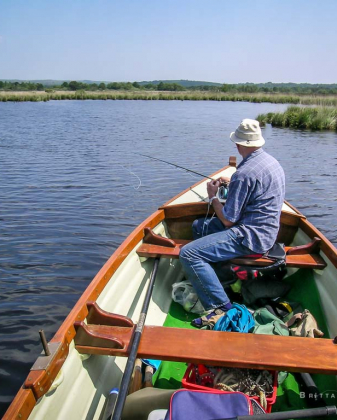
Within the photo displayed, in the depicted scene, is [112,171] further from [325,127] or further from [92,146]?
[325,127]

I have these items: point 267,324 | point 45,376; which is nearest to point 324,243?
point 267,324

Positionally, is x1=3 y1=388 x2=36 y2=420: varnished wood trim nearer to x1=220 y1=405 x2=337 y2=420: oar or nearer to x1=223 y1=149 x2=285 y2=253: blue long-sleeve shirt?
x1=220 y1=405 x2=337 y2=420: oar

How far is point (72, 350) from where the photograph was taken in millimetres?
2617

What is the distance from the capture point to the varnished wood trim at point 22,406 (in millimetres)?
1915

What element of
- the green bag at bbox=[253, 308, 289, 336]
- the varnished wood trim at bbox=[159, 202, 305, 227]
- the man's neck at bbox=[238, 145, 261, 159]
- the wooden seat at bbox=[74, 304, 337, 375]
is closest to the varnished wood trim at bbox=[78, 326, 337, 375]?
the wooden seat at bbox=[74, 304, 337, 375]

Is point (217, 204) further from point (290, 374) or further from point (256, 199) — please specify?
point (290, 374)

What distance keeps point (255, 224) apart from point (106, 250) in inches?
161

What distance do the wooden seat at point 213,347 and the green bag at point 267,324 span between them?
1.90 ft

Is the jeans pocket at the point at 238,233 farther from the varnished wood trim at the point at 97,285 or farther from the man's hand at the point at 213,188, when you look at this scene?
the varnished wood trim at the point at 97,285

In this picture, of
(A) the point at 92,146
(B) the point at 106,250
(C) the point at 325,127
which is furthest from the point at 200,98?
(B) the point at 106,250

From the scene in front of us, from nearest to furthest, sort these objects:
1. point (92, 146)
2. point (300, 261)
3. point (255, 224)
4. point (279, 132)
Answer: point (255, 224), point (300, 261), point (92, 146), point (279, 132)

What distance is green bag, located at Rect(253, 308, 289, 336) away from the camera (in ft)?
11.2

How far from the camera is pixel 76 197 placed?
10234mm

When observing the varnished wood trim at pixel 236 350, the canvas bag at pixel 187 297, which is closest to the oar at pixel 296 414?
the varnished wood trim at pixel 236 350
